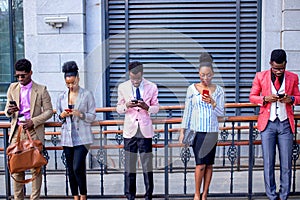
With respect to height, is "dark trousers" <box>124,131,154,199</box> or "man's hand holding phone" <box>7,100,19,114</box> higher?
"man's hand holding phone" <box>7,100,19,114</box>

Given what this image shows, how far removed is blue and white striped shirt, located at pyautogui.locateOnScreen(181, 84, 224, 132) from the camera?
14.2 ft

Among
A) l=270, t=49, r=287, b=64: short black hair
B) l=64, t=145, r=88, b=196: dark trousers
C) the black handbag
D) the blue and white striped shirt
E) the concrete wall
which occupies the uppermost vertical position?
the concrete wall

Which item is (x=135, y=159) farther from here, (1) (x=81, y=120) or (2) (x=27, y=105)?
(2) (x=27, y=105)

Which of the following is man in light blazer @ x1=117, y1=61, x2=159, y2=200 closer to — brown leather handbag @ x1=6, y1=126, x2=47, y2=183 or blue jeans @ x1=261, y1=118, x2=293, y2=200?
brown leather handbag @ x1=6, y1=126, x2=47, y2=183

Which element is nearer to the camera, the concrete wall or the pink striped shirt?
the pink striped shirt

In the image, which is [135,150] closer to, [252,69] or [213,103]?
[213,103]

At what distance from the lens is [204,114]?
4.32m

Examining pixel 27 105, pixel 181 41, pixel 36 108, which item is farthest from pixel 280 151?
pixel 181 41

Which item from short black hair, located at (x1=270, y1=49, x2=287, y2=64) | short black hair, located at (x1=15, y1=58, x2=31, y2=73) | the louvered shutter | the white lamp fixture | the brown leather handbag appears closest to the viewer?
the brown leather handbag

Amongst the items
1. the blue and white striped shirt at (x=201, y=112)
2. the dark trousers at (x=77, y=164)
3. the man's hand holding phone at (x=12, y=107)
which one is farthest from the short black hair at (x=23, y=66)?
the blue and white striped shirt at (x=201, y=112)

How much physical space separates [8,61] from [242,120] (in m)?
5.13

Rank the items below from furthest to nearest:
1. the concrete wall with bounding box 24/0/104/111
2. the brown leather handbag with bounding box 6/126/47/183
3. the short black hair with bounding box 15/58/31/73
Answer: the concrete wall with bounding box 24/0/104/111 → the short black hair with bounding box 15/58/31/73 → the brown leather handbag with bounding box 6/126/47/183

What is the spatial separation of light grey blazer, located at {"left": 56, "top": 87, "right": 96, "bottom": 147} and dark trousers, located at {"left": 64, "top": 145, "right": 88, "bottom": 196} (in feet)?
0.29


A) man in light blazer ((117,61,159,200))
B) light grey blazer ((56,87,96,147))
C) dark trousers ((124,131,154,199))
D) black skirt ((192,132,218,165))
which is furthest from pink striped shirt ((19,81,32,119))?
black skirt ((192,132,218,165))
